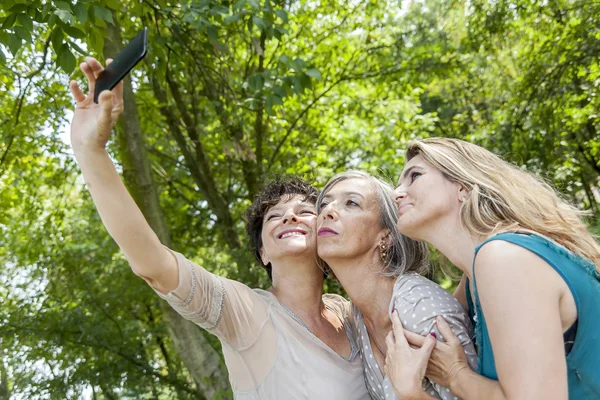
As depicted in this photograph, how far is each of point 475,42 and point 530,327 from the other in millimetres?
8163

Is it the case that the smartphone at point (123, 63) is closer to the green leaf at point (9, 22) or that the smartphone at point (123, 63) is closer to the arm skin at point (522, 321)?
the arm skin at point (522, 321)

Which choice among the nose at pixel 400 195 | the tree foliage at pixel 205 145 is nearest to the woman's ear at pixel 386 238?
the nose at pixel 400 195

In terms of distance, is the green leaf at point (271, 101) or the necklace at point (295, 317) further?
the green leaf at point (271, 101)

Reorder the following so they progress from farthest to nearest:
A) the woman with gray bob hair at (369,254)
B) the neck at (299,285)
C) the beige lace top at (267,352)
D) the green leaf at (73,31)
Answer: the green leaf at (73,31) < the neck at (299,285) < the woman with gray bob hair at (369,254) < the beige lace top at (267,352)

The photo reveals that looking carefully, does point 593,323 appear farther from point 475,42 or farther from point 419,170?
→ point 475,42

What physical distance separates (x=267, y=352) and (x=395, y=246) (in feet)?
2.48

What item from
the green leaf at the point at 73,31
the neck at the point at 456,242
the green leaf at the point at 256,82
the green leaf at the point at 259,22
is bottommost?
the neck at the point at 456,242

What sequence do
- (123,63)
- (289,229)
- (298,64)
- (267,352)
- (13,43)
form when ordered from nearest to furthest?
(123,63) < (267,352) < (289,229) < (13,43) < (298,64)

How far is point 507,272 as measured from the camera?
6.33 ft

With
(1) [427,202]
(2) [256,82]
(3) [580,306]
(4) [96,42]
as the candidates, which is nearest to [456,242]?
(1) [427,202]

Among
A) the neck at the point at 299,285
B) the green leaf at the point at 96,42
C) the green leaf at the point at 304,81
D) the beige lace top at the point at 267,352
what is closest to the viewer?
the beige lace top at the point at 267,352

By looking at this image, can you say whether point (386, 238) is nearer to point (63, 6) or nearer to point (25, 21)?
point (63, 6)

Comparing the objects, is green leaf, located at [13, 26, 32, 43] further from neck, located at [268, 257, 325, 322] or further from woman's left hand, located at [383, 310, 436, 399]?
woman's left hand, located at [383, 310, 436, 399]

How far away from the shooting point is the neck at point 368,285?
2869 mm
